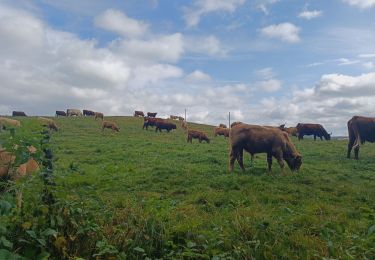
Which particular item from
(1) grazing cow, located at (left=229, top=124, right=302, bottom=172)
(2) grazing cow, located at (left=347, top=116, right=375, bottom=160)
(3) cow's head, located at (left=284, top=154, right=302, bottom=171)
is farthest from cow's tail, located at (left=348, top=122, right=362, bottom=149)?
(1) grazing cow, located at (left=229, top=124, right=302, bottom=172)

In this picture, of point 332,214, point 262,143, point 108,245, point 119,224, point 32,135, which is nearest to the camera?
point 32,135

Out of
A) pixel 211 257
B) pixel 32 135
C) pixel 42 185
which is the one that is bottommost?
pixel 211 257

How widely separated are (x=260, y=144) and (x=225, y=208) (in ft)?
19.7

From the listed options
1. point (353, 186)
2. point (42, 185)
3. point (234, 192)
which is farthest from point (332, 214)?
point (42, 185)

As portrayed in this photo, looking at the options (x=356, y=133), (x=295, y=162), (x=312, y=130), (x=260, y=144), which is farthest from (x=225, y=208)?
(x=312, y=130)

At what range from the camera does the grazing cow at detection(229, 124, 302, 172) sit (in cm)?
1452

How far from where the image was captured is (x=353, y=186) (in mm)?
11984

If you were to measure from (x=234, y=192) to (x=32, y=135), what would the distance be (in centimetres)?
697

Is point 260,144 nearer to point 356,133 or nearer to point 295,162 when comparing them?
point 295,162

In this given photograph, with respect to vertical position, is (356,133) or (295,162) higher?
(356,133)

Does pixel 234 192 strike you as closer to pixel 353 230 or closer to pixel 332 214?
pixel 332 214

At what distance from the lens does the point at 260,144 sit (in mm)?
14492

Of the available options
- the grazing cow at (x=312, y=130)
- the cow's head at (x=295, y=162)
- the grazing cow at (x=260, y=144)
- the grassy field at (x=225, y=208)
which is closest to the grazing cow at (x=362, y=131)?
the grassy field at (x=225, y=208)

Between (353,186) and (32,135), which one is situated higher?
(32,135)
